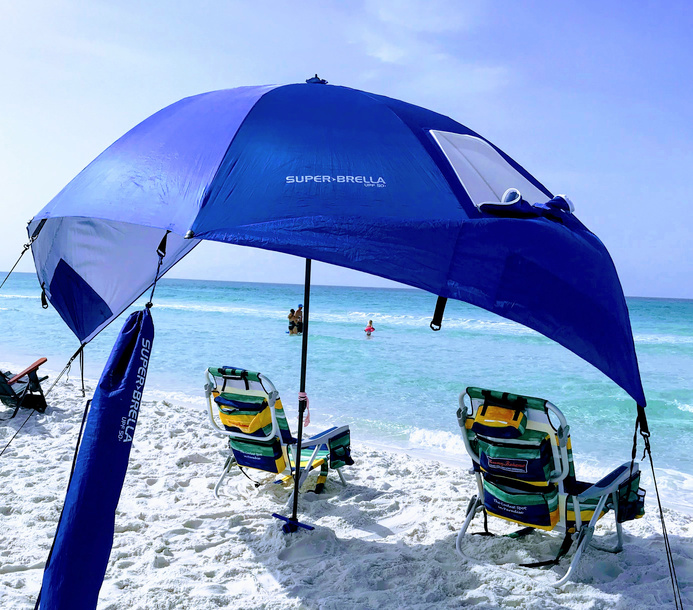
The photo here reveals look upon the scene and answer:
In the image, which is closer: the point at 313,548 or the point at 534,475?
the point at 534,475

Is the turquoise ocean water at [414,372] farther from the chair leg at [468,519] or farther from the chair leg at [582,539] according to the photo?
the chair leg at [468,519]

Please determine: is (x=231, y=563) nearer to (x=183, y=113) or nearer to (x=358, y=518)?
(x=358, y=518)

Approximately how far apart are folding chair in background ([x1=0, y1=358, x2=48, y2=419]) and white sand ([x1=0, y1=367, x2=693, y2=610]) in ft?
3.56

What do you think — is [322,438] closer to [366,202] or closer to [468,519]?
[468,519]

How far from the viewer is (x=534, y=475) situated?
325cm

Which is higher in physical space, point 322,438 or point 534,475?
point 534,475

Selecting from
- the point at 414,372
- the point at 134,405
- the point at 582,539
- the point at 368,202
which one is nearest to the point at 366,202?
the point at 368,202

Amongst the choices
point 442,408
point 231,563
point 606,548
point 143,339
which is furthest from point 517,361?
point 143,339

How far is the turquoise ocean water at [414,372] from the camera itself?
292 inches

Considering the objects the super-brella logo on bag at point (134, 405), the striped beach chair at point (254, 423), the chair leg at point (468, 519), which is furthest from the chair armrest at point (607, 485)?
the super-brella logo on bag at point (134, 405)

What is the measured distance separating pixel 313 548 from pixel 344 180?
2.23 metres

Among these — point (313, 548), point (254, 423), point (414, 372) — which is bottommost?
point (313, 548)

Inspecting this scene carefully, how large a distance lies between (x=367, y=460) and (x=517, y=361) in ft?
34.7

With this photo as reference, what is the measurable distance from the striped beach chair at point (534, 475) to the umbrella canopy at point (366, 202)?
68 cm
